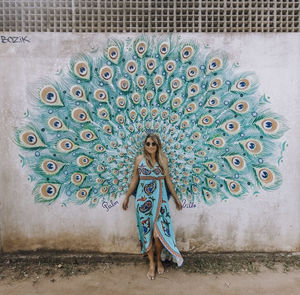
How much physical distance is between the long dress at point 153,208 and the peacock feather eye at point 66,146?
926 mm

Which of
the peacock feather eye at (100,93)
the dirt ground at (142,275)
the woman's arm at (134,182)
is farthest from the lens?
the peacock feather eye at (100,93)

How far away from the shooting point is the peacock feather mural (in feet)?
11.1

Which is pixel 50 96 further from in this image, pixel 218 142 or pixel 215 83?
pixel 218 142

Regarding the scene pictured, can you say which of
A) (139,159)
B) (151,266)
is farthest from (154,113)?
(151,266)

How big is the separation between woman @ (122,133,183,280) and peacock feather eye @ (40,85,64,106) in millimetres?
1261

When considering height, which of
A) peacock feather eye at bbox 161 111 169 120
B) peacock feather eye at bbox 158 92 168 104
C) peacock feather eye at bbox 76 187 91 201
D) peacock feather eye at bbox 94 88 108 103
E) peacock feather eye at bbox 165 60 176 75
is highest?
peacock feather eye at bbox 165 60 176 75

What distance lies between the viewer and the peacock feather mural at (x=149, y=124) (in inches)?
133

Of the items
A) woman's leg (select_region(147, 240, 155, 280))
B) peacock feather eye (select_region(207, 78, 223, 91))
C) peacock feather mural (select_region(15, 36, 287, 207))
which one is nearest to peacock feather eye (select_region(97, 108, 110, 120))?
peacock feather mural (select_region(15, 36, 287, 207))

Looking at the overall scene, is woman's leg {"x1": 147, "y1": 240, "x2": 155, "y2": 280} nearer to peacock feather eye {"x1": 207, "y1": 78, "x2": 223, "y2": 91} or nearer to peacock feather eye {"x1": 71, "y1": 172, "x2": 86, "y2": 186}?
peacock feather eye {"x1": 71, "y1": 172, "x2": 86, "y2": 186}

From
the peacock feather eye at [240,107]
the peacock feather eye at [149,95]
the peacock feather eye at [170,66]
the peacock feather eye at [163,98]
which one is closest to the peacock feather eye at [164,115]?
the peacock feather eye at [163,98]

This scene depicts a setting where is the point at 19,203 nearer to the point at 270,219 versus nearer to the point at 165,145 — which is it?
the point at 165,145

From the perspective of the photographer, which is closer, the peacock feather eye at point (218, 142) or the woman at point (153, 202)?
the woman at point (153, 202)

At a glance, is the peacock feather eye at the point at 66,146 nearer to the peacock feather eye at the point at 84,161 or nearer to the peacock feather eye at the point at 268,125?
the peacock feather eye at the point at 84,161

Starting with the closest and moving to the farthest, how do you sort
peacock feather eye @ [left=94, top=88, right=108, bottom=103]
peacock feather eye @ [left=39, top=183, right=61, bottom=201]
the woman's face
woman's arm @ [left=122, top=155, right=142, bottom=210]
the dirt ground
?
the dirt ground → the woman's face → woman's arm @ [left=122, top=155, right=142, bottom=210] → peacock feather eye @ [left=94, top=88, right=108, bottom=103] → peacock feather eye @ [left=39, top=183, right=61, bottom=201]
